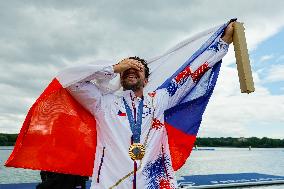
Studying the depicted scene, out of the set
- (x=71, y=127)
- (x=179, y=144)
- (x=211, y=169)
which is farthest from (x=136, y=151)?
(x=211, y=169)

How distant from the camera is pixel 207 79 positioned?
3.67 m

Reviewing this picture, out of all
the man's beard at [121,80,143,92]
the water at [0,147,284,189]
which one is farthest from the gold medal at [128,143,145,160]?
the water at [0,147,284,189]

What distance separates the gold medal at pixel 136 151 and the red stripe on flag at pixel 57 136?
59 cm

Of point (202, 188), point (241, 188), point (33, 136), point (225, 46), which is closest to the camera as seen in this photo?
point (33, 136)

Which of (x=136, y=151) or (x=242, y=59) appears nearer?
(x=136, y=151)

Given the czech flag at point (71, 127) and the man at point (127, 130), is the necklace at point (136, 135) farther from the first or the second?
the czech flag at point (71, 127)

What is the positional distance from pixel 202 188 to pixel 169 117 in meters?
4.50

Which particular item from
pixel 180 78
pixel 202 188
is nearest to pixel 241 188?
pixel 202 188

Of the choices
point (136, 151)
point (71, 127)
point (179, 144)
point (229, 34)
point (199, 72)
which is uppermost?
point (229, 34)

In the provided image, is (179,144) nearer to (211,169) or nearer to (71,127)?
(71,127)

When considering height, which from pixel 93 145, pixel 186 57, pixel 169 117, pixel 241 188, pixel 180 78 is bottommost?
pixel 241 188

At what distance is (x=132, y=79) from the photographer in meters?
2.92

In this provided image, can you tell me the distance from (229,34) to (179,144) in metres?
1.13

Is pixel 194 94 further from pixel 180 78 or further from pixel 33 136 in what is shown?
pixel 33 136
